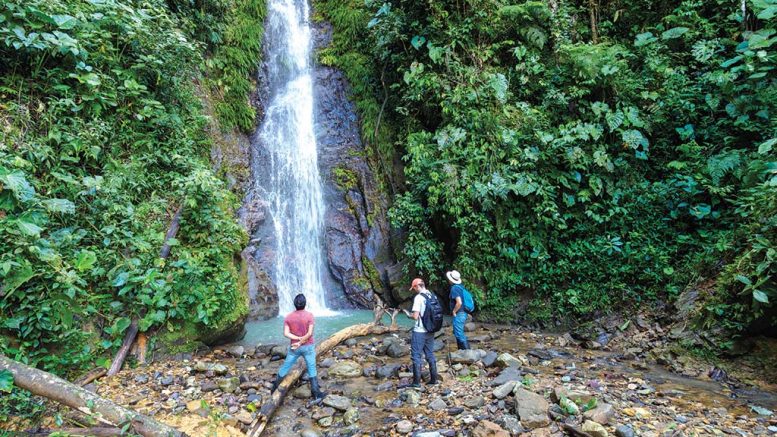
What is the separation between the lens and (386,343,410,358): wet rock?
711cm

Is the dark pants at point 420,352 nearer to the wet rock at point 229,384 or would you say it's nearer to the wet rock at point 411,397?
the wet rock at point 411,397

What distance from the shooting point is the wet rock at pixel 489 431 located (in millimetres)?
4070

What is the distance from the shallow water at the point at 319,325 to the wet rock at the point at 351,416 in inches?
126

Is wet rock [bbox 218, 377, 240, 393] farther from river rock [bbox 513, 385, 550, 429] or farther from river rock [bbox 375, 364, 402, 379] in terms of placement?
river rock [bbox 513, 385, 550, 429]

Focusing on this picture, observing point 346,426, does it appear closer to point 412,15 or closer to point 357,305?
point 357,305

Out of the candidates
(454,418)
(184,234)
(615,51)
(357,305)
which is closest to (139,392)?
(184,234)

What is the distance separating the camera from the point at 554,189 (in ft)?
28.1

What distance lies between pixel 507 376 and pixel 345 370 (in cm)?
262

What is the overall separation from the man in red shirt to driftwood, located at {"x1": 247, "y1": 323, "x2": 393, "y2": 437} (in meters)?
0.15

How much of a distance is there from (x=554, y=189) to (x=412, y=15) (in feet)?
20.4

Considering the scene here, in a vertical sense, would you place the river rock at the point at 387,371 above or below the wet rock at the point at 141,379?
below

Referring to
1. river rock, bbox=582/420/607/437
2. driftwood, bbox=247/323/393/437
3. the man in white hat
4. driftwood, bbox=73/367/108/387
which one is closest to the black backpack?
the man in white hat

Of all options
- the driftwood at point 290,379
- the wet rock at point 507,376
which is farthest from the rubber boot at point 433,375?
the driftwood at point 290,379

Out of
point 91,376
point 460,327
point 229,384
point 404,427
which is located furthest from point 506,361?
point 91,376
